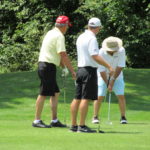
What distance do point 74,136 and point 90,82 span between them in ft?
3.46

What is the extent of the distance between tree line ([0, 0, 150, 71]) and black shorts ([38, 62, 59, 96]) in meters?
21.5

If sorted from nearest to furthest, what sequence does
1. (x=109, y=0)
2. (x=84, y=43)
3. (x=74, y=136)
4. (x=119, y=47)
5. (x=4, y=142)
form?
(x=4, y=142)
(x=74, y=136)
(x=84, y=43)
(x=119, y=47)
(x=109, y=0)

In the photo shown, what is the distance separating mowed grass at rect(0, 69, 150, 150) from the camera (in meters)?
8.21

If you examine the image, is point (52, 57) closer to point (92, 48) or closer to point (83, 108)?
point (92, 48)

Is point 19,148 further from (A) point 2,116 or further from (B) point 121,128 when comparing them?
(A) point 2,116

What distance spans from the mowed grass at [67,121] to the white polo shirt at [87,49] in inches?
44.7

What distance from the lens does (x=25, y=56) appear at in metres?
33.9

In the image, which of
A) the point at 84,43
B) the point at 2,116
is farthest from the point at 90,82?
the point at 2,116

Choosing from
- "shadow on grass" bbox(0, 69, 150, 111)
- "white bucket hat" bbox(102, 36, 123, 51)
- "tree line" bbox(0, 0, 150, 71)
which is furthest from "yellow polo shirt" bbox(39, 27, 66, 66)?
"tree line" bbox(0, 0, 150, 71)

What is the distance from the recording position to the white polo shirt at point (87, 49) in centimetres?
980

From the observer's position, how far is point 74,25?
36.7 meters

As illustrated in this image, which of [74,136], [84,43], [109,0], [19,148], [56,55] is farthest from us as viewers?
[109,0]

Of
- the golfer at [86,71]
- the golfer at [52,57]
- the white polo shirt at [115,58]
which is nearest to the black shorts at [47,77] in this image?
the golfer at [52,57]

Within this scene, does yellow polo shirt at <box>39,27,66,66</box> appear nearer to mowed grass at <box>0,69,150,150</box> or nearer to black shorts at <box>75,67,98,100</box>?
black shorts at <box>75,67,98,100</box>
